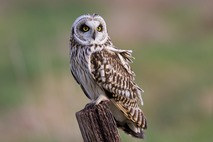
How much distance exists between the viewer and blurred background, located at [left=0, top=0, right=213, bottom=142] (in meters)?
14.7

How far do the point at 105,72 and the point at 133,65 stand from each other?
31.8 feet

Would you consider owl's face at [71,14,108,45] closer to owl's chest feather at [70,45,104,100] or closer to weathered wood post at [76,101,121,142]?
owl's chest feather at [70,45,104,100]

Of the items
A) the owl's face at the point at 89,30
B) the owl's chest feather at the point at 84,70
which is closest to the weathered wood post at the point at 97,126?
the owl's face at the point at 89,30

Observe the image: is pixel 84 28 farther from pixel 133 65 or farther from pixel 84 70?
pixel 133 65

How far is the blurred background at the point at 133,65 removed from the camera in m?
14.7

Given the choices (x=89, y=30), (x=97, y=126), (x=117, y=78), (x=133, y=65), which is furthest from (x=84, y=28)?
(x=133, y=65)

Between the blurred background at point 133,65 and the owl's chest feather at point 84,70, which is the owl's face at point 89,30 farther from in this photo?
the blurred background at point 133,65

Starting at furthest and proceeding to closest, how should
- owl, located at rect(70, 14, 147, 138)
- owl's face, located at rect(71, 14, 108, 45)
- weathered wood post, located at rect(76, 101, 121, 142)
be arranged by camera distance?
owl, located at rect(70, 14, 147, 138) → owl's face, located at rect(71, 14, 108, 45) → weathered wood post, located at rect(76, 101, 121, 142)

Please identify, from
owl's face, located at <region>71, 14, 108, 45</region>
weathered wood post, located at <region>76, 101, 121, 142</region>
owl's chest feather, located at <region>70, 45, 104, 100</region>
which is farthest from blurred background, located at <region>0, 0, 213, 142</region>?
weathered wood post, located at <region>76, 101, 121, 142</region>

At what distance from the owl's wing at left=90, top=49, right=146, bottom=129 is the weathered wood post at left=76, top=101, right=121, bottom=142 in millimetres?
1374

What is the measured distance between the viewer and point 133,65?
19375 millimetres
